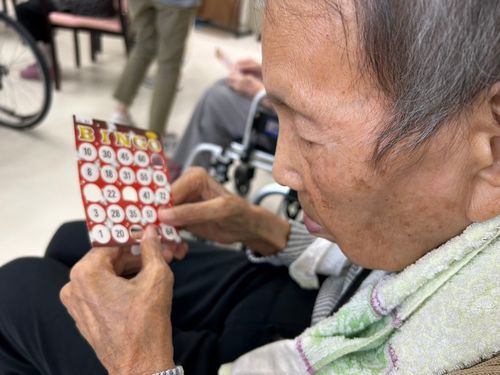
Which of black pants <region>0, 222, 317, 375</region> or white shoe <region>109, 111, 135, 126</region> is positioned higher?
black pants <region>0, 222, 317, 375</region>

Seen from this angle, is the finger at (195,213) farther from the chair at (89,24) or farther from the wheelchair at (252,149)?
the chair at (89,24)

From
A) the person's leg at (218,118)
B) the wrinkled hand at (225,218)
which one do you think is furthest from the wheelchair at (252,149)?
the wrinkled hand at (225,218)

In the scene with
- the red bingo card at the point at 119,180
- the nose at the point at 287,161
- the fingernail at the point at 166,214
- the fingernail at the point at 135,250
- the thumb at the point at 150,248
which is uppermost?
the nose at the point at 287,161

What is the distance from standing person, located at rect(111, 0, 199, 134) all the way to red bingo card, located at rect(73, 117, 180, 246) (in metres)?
1.38

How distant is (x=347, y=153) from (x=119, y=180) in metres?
0.40

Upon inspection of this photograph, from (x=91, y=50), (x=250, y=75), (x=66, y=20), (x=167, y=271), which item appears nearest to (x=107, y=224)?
(x=167, y=271)

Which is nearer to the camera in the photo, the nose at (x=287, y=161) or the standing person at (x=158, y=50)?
the nose at (x=287, y=161)

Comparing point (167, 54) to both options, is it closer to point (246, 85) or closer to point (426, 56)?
point (246, 85)

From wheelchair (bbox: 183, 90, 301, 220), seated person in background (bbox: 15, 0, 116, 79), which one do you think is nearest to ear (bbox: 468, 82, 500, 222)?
wheelchair (bbox: 183, 90, 301, 220)

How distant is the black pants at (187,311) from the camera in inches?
28.1

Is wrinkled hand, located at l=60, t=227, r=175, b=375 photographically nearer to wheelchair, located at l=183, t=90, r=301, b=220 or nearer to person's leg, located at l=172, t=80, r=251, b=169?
wheelchair, located at l=183, t=90, r=301, b=220

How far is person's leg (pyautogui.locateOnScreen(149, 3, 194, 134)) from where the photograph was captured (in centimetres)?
204

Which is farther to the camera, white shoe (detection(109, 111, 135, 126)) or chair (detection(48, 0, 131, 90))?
chair (detection(48, 0, 131, 90))

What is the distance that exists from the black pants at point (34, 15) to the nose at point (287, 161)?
2.31 meters
